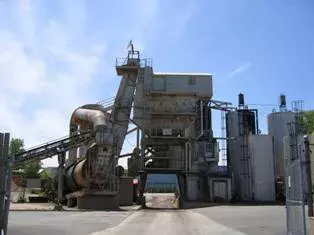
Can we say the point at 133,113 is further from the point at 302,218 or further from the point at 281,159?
the point at 302,218

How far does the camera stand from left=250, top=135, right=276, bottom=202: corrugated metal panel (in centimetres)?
6219

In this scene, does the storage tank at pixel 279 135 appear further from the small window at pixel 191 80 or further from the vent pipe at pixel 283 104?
the small window at pixel 191 80

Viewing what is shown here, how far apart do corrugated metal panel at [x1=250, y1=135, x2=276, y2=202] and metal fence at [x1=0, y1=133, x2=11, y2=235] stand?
188 ft

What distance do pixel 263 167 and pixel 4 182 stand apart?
58859 mm

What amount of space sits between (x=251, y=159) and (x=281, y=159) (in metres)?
5.70

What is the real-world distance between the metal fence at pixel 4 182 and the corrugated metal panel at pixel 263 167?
188 feet

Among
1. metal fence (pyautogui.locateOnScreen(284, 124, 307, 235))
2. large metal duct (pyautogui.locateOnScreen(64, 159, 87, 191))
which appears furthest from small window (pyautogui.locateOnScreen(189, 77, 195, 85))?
metal fence (pyautogui.locateOnScreen(284, 124, 307, 235))

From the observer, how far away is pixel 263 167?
63719 mm

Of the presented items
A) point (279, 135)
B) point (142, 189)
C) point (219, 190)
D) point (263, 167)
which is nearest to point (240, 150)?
point (263, 167)

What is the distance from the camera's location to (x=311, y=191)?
26.1 ft

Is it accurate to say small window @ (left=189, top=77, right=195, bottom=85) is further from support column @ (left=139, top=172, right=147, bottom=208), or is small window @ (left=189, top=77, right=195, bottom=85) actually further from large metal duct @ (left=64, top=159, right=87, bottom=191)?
large metal duct @ (left=64, top=159, right=87, bottom=191)

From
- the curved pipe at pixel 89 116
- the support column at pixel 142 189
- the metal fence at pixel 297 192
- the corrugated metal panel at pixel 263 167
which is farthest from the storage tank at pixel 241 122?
the metal fence at pixel 297 192

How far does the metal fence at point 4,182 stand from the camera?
7.21m

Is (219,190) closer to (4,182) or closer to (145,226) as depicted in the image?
(145,226)
